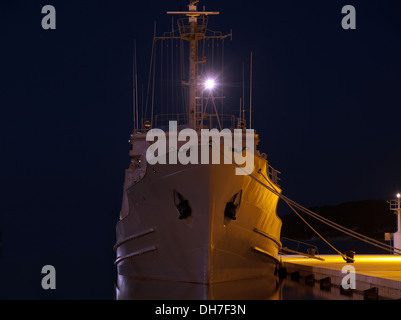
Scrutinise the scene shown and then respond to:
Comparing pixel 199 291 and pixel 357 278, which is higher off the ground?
pixel 357 278

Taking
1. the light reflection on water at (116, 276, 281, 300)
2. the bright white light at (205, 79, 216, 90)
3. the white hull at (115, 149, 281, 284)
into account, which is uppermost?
the bright white light at (205, 79, 216, 90)

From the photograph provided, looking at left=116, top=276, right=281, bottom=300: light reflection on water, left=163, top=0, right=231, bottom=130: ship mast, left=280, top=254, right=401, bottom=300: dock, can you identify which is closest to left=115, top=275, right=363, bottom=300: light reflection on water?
left=116, top=276, right=281, bottom=300: light reflection on water

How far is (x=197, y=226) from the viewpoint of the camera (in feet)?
53.7

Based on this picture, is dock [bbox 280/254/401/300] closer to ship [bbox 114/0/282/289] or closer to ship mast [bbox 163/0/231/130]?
ship [bbox 114/0/282/289]

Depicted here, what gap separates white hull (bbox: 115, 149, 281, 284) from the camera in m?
16.3

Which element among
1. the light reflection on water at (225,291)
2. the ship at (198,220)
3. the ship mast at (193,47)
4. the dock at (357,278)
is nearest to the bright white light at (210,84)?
the ship mast at (193,47)

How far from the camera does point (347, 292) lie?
1662 cm

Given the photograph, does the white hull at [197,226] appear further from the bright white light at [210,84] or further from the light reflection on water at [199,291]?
the bright white light at [210,84]

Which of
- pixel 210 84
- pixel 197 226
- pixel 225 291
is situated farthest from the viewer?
pixel 210 84

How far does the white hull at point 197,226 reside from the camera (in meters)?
16.3

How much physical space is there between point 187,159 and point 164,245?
2571 millimetres

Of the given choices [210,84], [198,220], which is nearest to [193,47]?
[210,84]

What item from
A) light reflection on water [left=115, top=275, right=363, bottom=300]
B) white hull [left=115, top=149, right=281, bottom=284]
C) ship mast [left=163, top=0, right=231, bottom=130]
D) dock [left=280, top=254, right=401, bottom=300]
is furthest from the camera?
ship mast [left=163, top=0, right=231, bottom=130]

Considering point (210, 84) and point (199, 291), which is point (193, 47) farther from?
point (199, 291)
